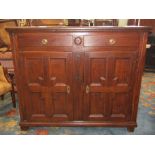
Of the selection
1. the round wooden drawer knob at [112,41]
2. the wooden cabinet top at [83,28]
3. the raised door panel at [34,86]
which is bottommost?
the raised door panel at [34,86]

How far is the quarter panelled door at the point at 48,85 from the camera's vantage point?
184 centimetres

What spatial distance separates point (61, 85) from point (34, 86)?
11.3 inches

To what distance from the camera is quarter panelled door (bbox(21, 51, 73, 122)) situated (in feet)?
6.04

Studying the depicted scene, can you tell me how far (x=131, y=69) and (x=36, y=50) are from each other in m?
0.96

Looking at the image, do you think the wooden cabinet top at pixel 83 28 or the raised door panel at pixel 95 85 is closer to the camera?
the wooden cabinet top at pixel 83 28

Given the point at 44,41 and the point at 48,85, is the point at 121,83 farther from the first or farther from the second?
the point at 44,41

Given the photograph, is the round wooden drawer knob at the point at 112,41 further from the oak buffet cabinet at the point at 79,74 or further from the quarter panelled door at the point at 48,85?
the quarter panelled door at the point at 48,85

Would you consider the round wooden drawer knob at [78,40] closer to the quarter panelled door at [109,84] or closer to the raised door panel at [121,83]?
the quarter panelled door at [109,84]

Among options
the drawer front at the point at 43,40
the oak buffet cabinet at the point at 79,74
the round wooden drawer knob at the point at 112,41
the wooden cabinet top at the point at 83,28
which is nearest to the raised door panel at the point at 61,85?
the oak buffet cabinet at the point at 79,74

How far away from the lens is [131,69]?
1858 mm

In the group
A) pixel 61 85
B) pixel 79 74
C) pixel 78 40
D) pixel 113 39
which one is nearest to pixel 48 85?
pixel 61 85

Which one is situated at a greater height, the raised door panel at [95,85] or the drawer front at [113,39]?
the drawer front at [113,39]

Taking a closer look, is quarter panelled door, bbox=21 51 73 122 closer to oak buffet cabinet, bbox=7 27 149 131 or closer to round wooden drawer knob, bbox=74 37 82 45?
oak buffet cabinet, bbox=7 27 149 131
